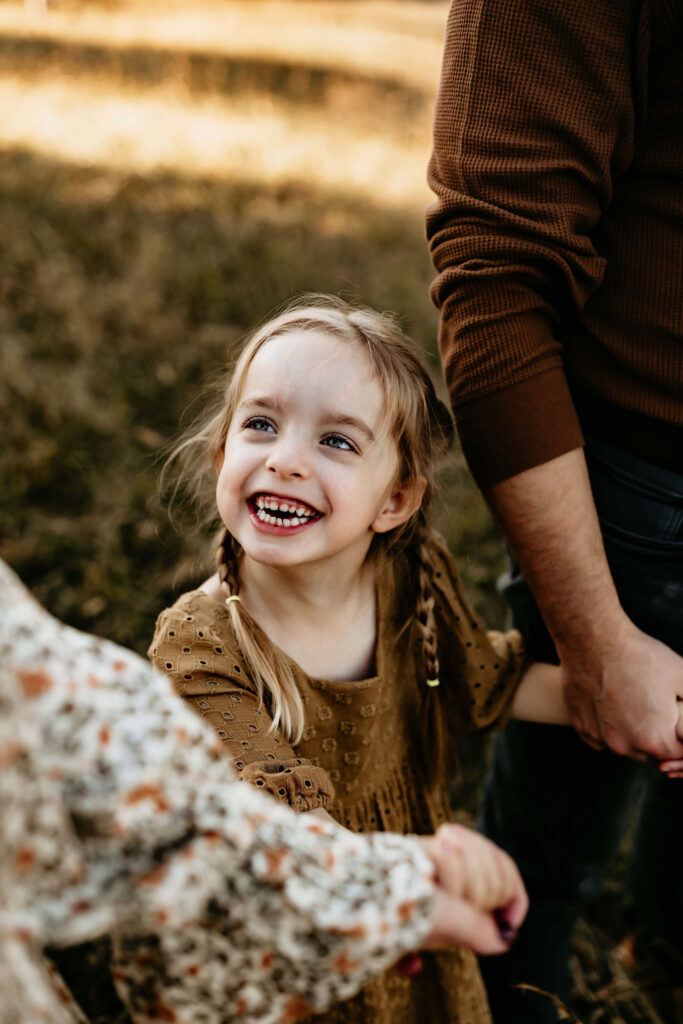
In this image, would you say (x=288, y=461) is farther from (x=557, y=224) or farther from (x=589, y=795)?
(x=589, y=795)

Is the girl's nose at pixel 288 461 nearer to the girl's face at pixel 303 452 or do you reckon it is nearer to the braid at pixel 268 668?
the girl's face at pixel 303 452

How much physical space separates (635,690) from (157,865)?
39.3 inches

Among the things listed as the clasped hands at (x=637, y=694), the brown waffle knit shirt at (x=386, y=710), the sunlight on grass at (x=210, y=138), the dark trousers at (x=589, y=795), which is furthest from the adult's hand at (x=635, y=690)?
the sunlight on grass at (x=210, y=138)

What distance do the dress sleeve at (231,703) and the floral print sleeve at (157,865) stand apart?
39cm

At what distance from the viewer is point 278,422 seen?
1.49 metres

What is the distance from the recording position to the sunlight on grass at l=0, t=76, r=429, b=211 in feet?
19.0

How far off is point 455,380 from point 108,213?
4048 millimetres

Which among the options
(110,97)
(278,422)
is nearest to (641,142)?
(278,422)

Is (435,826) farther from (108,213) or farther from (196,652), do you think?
(108,213)

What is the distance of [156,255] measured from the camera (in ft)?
14.9

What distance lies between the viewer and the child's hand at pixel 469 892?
2.93ft

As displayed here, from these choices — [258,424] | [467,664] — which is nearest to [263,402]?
[258,424]

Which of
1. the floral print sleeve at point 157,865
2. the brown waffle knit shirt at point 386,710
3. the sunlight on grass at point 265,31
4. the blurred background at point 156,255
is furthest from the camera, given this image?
the sunlight on grass at point 265,31

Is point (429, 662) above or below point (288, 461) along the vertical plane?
below
